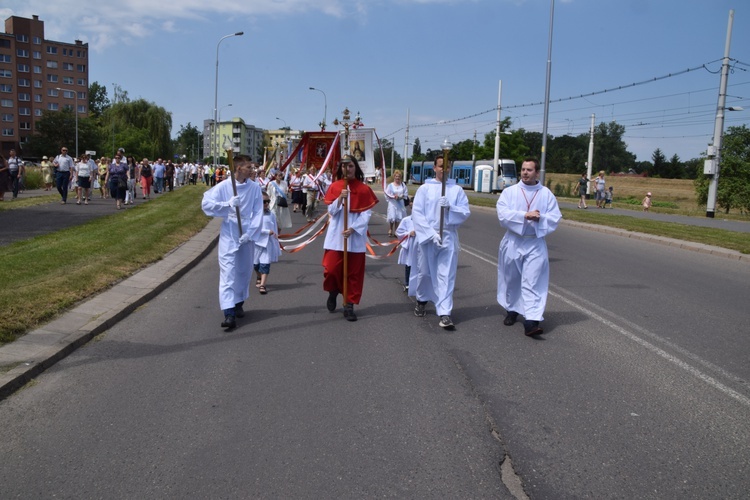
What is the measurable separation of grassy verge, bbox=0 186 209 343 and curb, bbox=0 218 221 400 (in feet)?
0.50

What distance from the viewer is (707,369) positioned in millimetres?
5691

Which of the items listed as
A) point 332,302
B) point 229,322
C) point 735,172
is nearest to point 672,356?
point 332,302

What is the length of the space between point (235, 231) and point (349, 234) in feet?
4.13

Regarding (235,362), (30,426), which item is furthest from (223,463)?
(235,362)

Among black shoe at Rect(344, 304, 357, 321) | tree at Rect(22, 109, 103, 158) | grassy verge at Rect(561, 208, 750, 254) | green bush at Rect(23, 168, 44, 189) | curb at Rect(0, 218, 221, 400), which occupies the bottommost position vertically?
curb at Rect(0, 218, 221, 400)

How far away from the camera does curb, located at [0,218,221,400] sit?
5.26 m

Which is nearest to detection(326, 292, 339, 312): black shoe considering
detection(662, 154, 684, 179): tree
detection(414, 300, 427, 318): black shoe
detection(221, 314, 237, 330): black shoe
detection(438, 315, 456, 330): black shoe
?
detection(414, 300, 427, 318): black shoe

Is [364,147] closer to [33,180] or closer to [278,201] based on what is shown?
[278,201]

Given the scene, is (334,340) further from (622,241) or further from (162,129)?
(162,129)

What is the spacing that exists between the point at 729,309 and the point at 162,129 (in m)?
70.9

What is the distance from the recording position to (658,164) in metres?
93.8

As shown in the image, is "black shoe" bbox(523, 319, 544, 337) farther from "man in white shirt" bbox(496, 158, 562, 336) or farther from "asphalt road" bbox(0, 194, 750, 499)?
"asphalt road" bbox(0, 194, 750, 499)

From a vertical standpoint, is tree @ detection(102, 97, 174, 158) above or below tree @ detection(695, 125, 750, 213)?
above

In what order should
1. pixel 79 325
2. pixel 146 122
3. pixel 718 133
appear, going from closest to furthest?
pixel 79 325 → pixel 718 133 → pixel 146 122
